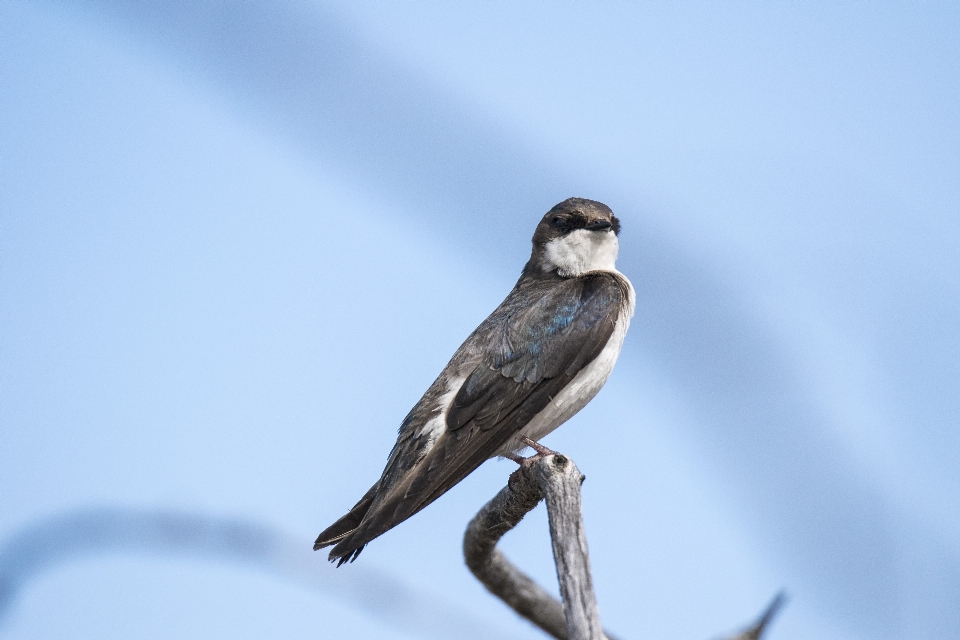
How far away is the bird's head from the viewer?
7.38 metres

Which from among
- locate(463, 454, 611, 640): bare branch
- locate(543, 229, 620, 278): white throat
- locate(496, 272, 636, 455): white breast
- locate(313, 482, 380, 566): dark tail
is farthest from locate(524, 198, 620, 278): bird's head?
locate(313, 482, 380, 566): dark tail

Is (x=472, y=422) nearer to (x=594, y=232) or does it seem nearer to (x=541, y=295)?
(x=541, y=295)

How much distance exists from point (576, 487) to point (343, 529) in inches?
78.0

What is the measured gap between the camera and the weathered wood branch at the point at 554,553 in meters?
3.42

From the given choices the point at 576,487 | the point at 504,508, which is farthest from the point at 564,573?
the point at 504,508

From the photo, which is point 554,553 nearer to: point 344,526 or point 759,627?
point 759,627

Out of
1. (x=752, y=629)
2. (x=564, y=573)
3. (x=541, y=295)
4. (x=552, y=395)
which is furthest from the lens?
(x=541, y=295)

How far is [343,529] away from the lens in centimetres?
589

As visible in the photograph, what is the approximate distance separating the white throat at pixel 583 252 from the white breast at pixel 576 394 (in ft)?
2.56

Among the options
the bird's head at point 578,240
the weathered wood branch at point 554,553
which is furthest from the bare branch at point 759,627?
the bird's head at point 578,240

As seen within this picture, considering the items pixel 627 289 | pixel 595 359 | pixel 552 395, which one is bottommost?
pixel 552 395

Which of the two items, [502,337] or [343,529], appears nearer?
[343,529]

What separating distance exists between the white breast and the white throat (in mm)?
781

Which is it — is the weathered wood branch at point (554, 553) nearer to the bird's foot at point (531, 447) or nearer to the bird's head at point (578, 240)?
the bird's foot at point (531, 447)
